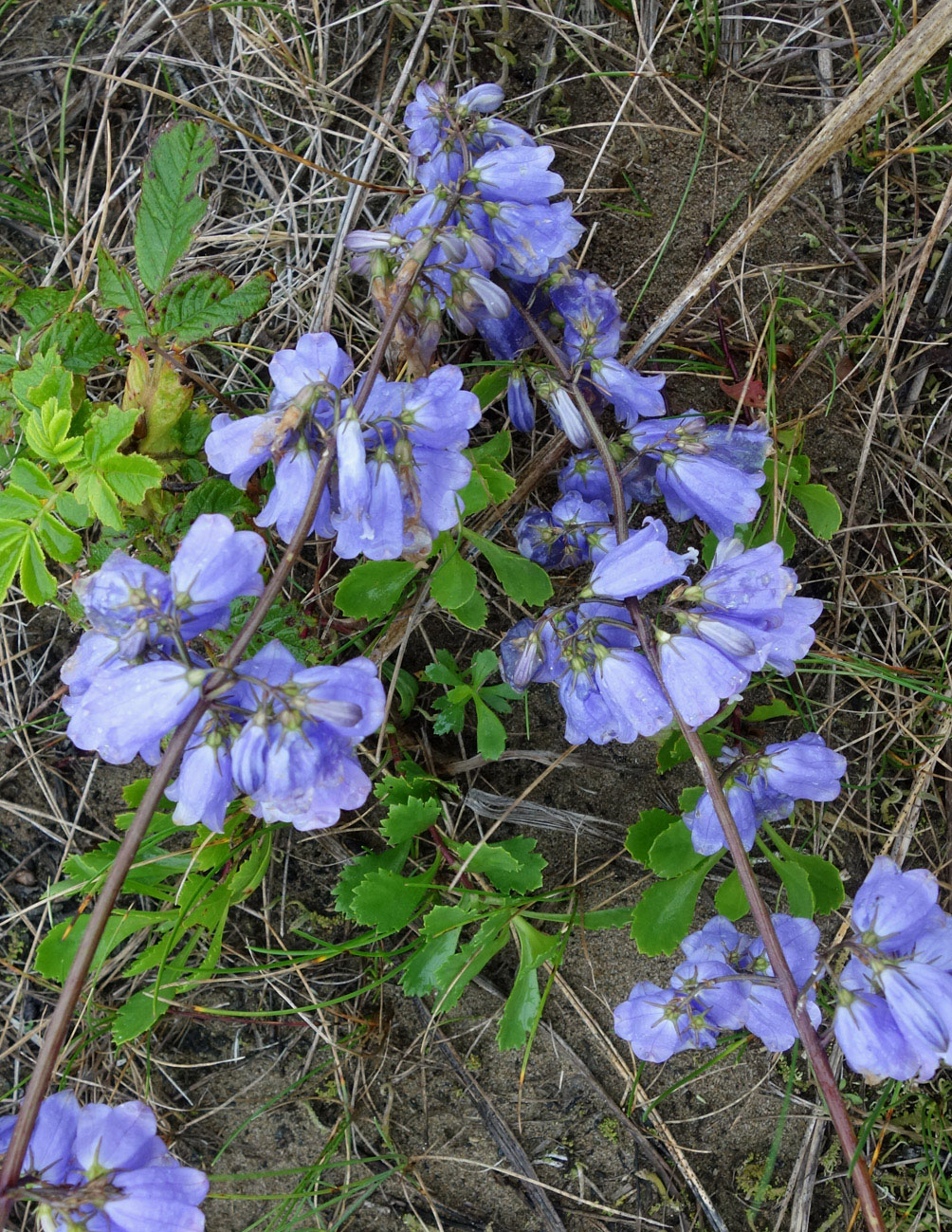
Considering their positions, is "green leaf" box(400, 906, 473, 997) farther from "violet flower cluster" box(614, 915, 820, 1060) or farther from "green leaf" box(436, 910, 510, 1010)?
"violet flower cluster" box(614, 915, 820, 1060)

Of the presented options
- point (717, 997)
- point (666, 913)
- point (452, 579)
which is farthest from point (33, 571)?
point (717, 997)

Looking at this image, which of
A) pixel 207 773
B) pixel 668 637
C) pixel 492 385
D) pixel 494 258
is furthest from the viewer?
pixel 492 385

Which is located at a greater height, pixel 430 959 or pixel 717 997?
pixel 717 997

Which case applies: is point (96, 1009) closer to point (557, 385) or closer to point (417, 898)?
point (417, 898)

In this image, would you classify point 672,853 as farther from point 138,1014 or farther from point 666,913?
point 138,1014

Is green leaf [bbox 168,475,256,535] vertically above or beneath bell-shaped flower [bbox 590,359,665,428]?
beneath

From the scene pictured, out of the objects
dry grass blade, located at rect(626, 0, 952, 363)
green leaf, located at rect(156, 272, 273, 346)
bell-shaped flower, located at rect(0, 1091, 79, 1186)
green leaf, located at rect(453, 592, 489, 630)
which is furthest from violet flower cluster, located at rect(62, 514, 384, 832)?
dry grass blade, located at rect(626, 0, 952, 363)
